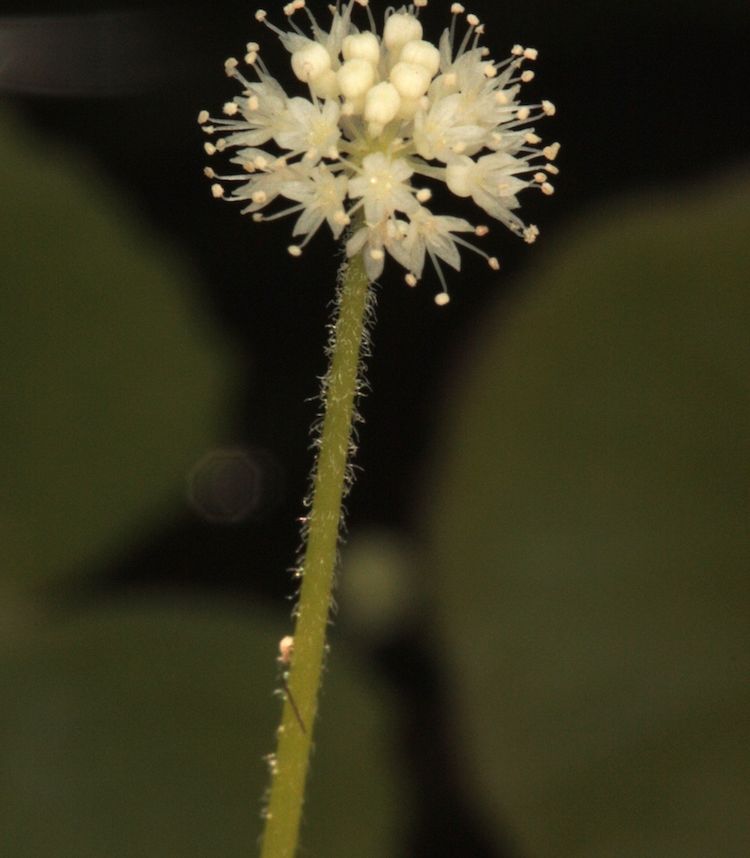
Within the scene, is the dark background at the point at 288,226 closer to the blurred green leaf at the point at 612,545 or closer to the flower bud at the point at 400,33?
the blurred green leaf at the point at 612,545

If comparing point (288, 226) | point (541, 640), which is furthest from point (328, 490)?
point (288, 226)

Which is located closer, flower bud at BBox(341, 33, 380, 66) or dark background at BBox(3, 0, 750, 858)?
flower bud at BBox(341, 33, 380, 66)

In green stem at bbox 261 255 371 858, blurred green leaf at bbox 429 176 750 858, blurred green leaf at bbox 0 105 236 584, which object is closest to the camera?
green stem at bbox 261 255 371 858

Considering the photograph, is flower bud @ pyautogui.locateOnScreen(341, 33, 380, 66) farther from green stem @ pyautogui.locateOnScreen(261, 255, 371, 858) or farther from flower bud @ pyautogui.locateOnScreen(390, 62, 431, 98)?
green stem @ pyautogui.locateOnScreen(261, 255, 371, 858)

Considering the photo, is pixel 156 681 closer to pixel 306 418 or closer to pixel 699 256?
pixel 306 418

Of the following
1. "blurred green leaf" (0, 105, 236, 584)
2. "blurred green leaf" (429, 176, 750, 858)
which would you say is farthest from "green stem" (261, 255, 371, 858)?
"blurred green leaf" (0, 105, 236, 584)

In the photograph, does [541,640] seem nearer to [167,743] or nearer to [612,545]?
[612,545]

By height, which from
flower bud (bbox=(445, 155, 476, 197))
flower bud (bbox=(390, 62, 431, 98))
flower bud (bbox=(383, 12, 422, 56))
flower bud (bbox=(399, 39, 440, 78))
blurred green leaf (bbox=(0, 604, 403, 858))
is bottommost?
blurred green leaf (bbox=(0, 604, 403, 858))
